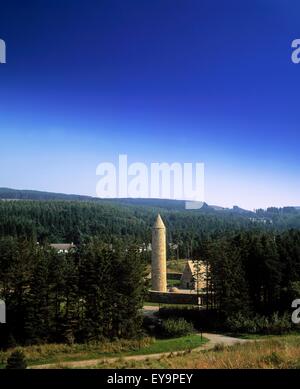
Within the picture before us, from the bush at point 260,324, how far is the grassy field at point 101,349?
3607mm

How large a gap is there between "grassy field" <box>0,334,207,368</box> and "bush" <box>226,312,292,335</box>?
361cm

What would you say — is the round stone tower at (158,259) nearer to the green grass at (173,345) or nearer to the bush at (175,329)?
the bush at (175,329)

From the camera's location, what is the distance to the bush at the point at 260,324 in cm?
2508

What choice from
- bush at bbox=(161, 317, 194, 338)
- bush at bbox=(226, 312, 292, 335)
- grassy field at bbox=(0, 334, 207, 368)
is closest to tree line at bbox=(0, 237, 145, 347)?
grassy field at bbox=(0, 334, 207, 368)

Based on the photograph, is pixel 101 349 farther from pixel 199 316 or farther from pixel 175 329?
pixel 199 316

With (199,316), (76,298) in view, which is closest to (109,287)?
(76,298)

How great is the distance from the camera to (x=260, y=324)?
1017 inches

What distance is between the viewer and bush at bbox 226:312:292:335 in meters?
25.1

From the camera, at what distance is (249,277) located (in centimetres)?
3078
